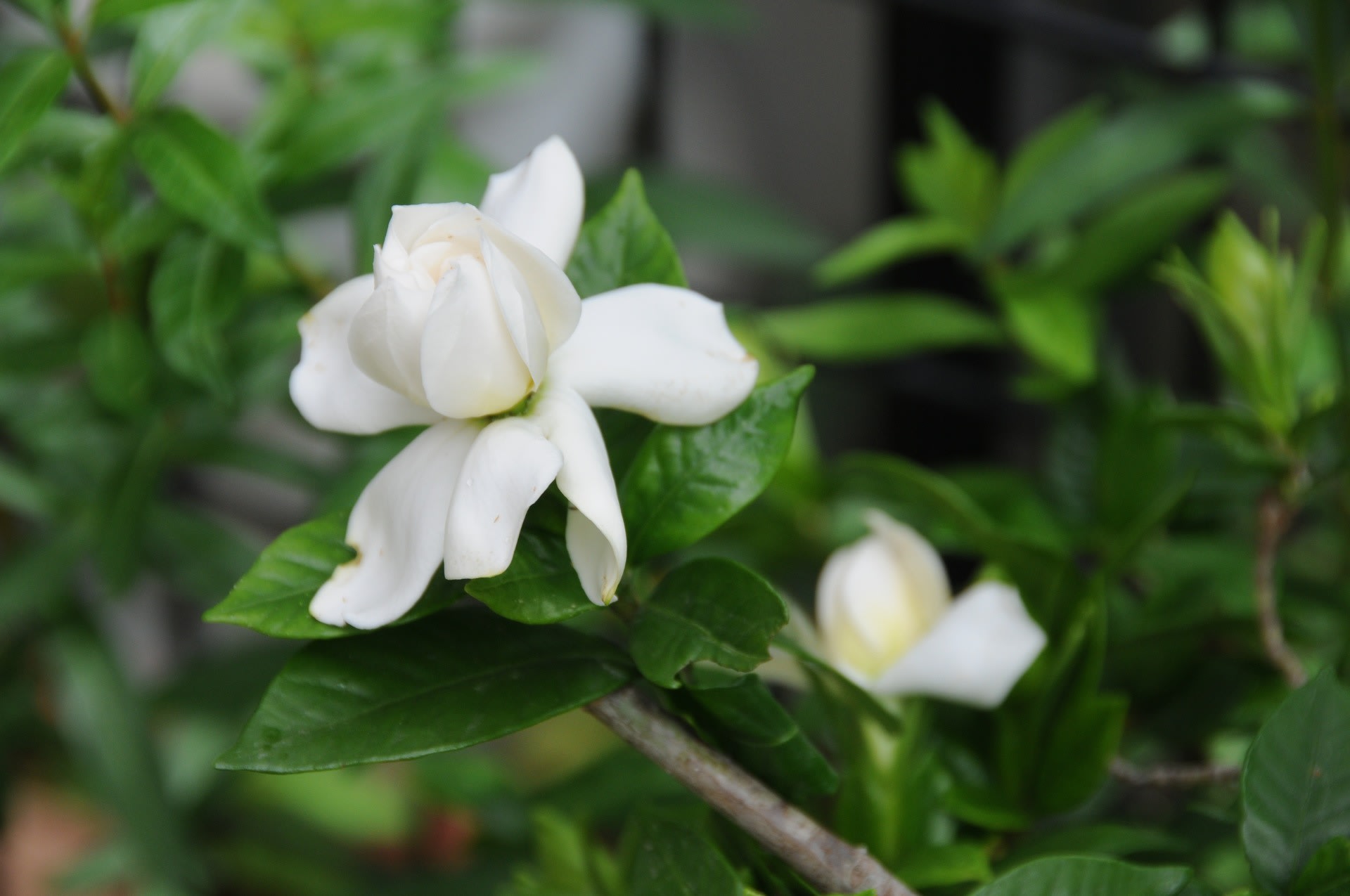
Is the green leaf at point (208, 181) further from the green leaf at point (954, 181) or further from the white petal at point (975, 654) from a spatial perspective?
the green leaf at point (954, 181)

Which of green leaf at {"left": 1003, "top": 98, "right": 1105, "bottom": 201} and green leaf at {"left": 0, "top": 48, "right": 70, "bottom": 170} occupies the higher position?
green leaf at {"left": 0, "top": 48, "right": 70, "bottom": 170}

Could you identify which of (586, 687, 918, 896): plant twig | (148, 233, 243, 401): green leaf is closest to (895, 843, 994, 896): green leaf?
(586, 687, 918, 896): plant twig

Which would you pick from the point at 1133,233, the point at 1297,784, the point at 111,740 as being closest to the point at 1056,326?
the point at 1133,233

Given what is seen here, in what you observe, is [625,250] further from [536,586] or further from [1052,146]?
[1052,146]

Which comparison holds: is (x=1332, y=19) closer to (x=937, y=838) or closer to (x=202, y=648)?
(x=937, y=838)

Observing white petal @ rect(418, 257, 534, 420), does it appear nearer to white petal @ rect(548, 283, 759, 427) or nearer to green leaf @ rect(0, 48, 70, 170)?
white petal @ rect(548, 283, 759, 427)

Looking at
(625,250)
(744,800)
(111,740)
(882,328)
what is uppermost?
(625,250)
